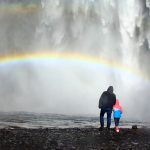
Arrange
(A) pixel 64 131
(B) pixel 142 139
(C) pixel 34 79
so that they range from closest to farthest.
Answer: (B) pixel 142 139
(A) pixel 64 131
(C) pixel 34 79

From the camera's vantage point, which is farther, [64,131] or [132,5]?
[132,5]

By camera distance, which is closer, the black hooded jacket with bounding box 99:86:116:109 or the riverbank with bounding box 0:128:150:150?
the riverbank with bounding box 0:128:150:150

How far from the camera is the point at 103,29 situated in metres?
59.2

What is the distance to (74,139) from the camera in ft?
68.9

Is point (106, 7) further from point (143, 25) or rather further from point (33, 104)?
point (33, 104)

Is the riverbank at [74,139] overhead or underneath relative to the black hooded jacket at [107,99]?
underneath

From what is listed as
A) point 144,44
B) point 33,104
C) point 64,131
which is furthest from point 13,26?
point 64,131

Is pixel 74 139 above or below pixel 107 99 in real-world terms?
below

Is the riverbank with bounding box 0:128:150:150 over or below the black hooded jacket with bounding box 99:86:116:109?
below

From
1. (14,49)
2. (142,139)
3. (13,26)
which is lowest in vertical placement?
(142,139)

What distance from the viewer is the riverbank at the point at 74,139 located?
18.8 m

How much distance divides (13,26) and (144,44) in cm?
2617

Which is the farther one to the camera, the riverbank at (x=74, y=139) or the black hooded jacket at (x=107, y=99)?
the black hooded jacket at (x=107, y=99)

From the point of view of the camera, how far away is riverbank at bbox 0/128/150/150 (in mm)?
18750
